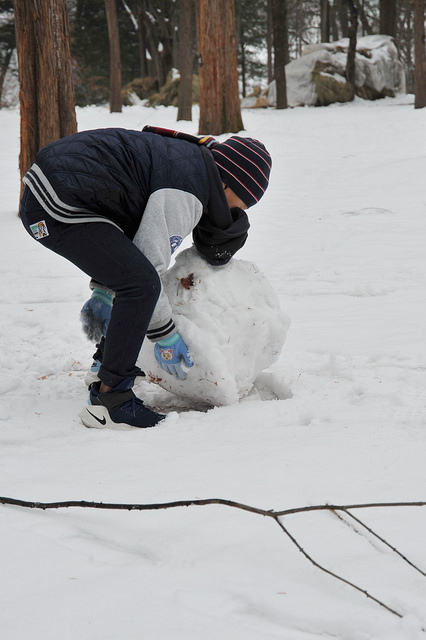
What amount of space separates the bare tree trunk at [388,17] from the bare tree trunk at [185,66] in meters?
7.34

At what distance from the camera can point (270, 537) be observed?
161 centimetres

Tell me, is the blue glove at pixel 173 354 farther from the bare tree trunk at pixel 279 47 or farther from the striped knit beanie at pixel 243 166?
the bare tree trunk at pixel 279 47

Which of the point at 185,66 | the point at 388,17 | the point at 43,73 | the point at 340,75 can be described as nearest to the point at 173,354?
the point at 43,73

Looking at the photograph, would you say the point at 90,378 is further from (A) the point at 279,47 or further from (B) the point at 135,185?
(A) the point at 279,47

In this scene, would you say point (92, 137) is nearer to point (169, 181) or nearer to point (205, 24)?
point (169, 181)

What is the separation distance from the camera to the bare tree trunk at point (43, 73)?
18.5 feet

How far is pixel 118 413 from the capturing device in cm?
242

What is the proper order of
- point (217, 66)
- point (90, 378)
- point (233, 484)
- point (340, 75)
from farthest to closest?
1. point (340, 75)
2. point (217, 66)
3. point (90, 378)
4. point (233, 484)

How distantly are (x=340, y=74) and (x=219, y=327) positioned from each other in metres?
16.2

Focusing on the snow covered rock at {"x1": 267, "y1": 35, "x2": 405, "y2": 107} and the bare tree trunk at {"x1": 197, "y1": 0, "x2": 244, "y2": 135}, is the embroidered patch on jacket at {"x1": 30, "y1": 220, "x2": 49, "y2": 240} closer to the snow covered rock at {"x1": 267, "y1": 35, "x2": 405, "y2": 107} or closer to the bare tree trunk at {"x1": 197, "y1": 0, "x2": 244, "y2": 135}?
the bare tree trunk at {"x1": 197, "y1": 0, "x2": 244, "y2": 135}

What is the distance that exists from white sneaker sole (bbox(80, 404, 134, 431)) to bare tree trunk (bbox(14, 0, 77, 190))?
421 cm

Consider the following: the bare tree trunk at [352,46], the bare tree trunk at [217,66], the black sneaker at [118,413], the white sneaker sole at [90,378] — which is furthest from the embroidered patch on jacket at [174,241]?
the bare tree trunk at [352,46]

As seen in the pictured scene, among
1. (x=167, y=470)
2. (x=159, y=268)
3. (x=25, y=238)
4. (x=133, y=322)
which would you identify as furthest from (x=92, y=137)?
(x=25, y=238)

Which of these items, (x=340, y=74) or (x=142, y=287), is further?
(x=340, y=74)
